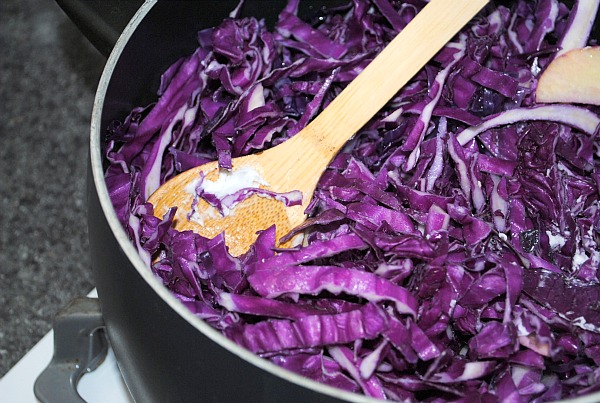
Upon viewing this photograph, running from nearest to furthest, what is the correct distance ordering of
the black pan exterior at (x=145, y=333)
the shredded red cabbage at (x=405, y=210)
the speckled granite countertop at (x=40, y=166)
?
1. the black pan exterior at (x=145, y=333)
2. the shredded red cabbage at (x=405, y=210)
3. the speckled granite countertop at (x=40, y=166)

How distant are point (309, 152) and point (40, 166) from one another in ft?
3.62

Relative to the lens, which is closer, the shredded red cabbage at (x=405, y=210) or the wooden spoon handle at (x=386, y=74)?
the shredded red cabbage at (x=405, y=210)

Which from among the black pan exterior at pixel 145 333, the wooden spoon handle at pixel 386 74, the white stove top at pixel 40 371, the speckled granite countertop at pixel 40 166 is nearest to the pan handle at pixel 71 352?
the white stove top at pixel 40 371

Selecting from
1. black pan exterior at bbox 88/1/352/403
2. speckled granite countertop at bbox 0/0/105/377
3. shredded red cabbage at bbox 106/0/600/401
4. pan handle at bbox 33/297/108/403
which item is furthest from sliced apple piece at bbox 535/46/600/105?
speckled granite countertop at bbox 0/0/105/377

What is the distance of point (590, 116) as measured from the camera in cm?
130

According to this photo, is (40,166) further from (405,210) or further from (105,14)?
(405,210)

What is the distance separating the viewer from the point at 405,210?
120cm

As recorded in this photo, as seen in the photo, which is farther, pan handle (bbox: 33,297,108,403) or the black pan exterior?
pan handle (bbox: 33,297,108,403)

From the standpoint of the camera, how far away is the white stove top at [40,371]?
1.34m

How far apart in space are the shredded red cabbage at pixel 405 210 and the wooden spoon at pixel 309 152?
3cm

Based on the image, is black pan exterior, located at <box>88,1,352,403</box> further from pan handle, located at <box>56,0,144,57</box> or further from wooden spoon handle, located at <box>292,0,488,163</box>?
wooden spoon handle, located at <box>292,0,488,163</box>

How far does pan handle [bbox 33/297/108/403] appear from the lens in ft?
3.97

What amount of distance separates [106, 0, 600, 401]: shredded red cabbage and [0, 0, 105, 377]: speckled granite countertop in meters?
0.72

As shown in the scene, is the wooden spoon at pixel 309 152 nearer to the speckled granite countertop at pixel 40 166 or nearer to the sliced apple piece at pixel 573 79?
the sliced apple piece at pixel 573 79
